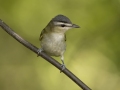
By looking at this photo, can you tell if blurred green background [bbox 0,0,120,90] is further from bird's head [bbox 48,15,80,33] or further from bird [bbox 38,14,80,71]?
bird's head [bbox 48,15,80,33]

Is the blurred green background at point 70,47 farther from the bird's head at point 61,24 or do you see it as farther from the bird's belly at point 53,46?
the bird's head at point 61,24

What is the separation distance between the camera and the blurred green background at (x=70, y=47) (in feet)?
17.9

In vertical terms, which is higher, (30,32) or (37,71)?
(30,32)

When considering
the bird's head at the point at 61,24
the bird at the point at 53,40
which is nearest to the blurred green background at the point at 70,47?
the bird at the point at 53,40

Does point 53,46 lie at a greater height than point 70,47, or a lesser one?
greater

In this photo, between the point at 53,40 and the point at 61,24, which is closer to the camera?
the point at 61,24

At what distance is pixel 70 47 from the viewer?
5.64 meters

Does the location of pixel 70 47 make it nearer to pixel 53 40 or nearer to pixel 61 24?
pixel 53 40

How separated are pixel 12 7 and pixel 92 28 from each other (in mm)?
1491

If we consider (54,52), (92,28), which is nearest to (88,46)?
(92,28)

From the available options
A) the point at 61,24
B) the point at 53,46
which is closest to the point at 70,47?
the point at 53,46

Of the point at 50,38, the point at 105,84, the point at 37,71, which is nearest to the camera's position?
the point at 50,38

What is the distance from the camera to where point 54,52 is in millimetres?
3260

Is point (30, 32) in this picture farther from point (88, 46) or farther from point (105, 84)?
point (105, 84)
